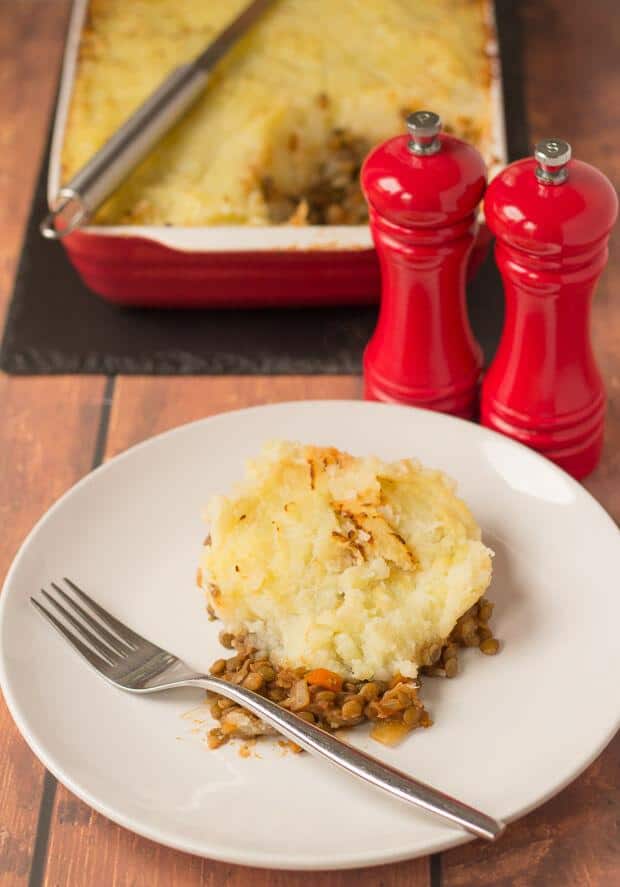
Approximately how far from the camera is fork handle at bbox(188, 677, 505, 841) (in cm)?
129

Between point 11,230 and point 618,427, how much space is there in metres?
1.20

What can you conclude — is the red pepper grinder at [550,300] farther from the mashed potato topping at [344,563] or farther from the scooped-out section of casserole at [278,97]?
the scooped-out section of casserole at [278,97]

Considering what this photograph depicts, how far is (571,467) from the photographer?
1.88 meters

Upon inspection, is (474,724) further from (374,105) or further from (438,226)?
(374,105)

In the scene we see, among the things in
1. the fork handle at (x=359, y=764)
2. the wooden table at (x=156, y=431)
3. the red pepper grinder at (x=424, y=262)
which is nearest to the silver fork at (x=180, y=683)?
the fork handle at (x=359, y=764)

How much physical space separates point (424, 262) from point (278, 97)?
658mm

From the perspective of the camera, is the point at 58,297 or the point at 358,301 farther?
the point at 58,297

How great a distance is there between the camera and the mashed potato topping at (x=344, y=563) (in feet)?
4.89

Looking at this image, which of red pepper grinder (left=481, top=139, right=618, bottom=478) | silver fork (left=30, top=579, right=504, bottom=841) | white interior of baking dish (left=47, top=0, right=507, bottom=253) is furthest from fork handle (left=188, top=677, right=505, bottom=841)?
white interior of baking dish (left=47, top=0, right=507, bottom=253)

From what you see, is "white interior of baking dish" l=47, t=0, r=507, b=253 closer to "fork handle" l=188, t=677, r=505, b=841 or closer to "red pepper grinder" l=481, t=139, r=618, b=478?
"red pepper grinder" l=481, t=139, r=618, b=478

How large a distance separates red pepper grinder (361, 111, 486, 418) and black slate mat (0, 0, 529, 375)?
23 cm

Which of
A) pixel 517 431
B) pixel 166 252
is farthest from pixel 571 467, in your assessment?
pixel 166 252

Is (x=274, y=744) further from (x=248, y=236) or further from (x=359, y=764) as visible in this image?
(x=248, y=236)

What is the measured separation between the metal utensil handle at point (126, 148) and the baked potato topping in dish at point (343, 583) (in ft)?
2.17
